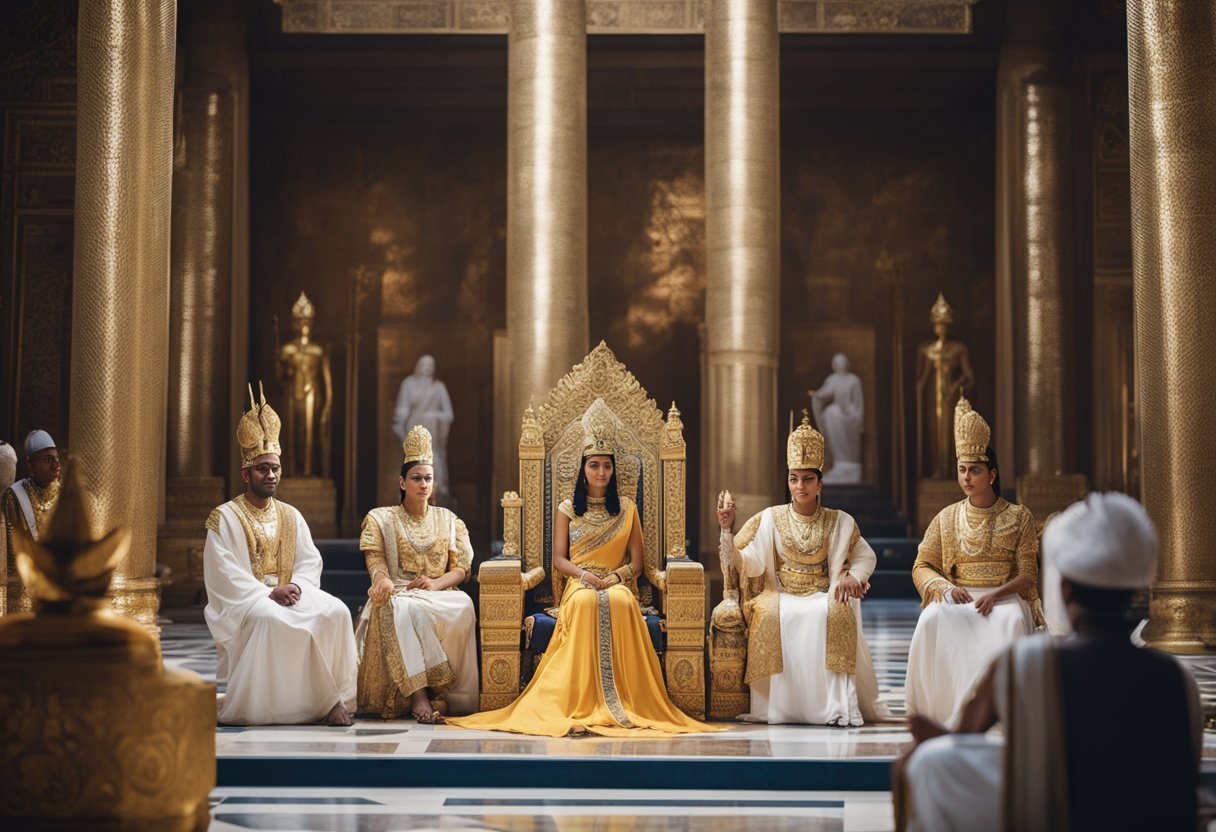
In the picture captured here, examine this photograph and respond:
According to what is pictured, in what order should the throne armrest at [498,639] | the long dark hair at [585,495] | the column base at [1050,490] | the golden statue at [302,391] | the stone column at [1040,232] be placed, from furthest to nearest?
the golden statue at [302,391] < the stone column at [1040,232] < the column base at [1050,490] < the long dark hair at [585,495] < the throne armrest at [498,639]

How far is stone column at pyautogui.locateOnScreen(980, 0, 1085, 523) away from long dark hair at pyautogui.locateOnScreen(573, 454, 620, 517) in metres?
9.06

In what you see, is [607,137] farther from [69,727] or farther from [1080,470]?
[69,727]

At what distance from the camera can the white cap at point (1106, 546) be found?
3463 mm

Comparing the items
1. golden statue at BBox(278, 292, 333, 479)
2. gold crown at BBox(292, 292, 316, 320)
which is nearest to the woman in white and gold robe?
gold crown at BBox(292, 292, 316, 320)

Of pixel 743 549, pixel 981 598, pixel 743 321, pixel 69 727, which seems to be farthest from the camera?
pixel 743 321

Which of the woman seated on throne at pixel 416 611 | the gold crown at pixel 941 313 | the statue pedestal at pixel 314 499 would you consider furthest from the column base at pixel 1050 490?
the woman seated on throne at pixel 416 611

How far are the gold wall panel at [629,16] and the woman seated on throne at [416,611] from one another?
30.6ft

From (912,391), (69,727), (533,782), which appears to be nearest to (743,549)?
(533,782)

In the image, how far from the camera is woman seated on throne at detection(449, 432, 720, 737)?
701 centimetres

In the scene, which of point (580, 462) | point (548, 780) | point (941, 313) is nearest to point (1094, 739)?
point (548, 780)

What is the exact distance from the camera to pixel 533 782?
20.1 feet

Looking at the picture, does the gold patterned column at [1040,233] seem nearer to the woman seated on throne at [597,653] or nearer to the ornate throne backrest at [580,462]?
the ornate throne backrest at [580,462]

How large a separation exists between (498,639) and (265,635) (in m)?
1.08

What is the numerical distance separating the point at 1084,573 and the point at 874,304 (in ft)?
51.2
